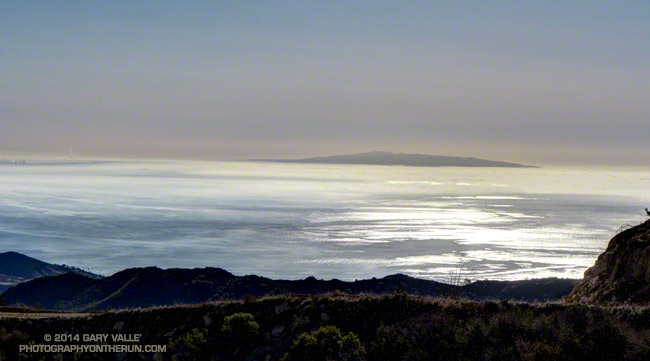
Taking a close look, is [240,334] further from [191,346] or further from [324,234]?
[324,234]

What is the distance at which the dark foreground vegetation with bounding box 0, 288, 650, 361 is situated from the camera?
10.4 metres

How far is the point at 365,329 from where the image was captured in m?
11.8

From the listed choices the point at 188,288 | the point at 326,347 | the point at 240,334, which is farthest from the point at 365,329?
the point at 188,288

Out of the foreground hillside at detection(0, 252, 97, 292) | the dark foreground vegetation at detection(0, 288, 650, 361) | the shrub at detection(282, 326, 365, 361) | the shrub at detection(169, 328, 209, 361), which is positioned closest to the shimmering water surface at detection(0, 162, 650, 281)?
the foreground hillside at detection(0, 252, 97, 292)

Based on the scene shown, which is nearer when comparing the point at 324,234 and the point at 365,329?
the point at 365,329

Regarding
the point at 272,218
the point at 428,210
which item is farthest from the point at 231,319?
the point at 428,210

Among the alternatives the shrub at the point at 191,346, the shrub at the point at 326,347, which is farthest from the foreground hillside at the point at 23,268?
the shrub at the point at 326,347

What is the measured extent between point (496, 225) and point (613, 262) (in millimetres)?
80612

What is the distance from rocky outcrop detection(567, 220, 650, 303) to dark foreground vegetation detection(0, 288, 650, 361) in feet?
8.23

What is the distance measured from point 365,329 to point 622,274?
7.21m

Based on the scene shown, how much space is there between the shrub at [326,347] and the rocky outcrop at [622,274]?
6377 millimetres

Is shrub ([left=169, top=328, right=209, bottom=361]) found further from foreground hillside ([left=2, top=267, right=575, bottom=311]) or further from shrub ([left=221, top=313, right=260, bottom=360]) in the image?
foreground hillside ([left=2, top=267, right=575, bottom=311])

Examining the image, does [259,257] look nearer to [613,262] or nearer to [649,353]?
[613,262]

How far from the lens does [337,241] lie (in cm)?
7706
